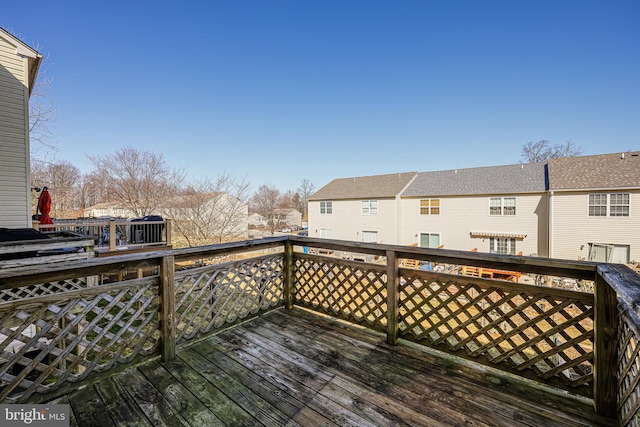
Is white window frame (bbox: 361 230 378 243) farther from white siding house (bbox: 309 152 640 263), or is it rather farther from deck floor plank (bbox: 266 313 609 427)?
deck floor plank (bbox: 266 313 609 427)

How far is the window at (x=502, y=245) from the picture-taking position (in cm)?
1380

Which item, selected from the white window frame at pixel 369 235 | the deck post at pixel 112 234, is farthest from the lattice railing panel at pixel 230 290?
the white window frame at pixel 369 235

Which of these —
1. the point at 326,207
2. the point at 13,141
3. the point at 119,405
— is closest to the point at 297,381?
the point at 119,405

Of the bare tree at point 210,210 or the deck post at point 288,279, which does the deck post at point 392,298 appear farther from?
the bare tree at point 210,210

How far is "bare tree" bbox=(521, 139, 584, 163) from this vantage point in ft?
68.9

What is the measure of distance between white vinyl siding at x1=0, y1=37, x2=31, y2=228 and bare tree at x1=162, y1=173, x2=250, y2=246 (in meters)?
6.42

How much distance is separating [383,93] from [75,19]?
1136 centimetres

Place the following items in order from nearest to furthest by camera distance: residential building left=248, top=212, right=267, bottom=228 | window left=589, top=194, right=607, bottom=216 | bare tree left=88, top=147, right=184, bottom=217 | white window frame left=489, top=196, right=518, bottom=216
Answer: window left=589, top=194, right=607, bottom=216 → white window frame left=489, top=196, right=518, bottom=216 → bare tree left=88, top=147, right=184, bottom=217 → residential building left=248, top=212, right=267, bottom=228

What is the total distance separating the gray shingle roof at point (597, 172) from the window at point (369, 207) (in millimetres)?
8776

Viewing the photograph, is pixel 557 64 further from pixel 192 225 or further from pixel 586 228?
pixel 192 225

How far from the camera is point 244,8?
7688 millimetres

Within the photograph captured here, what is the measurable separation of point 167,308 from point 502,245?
16.0 metres

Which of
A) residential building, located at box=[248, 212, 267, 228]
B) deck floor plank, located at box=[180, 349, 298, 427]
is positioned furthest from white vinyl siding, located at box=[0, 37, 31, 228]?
residential building, located at box=[248, 212, 267, 228]

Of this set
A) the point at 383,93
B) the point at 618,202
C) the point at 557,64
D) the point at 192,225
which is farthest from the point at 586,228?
the point at 192,225
